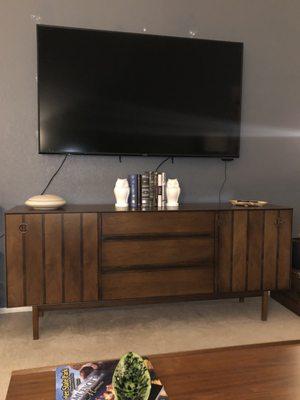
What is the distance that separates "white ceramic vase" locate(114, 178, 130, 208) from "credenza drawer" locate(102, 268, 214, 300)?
503mm

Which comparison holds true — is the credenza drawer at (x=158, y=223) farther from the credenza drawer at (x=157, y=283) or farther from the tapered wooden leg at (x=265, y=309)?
the tapered wooden leg at (x=265, y=309)

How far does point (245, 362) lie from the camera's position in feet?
3.78

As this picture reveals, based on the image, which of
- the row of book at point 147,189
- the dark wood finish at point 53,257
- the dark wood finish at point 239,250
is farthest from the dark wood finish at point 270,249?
the dark wood finish at point 53,257

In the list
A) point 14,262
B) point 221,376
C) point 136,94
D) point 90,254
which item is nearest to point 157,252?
point 90,254

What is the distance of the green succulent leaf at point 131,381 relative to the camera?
85cm

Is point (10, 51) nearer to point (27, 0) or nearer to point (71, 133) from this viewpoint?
point (27, 0)

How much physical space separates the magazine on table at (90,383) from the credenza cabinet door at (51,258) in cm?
111

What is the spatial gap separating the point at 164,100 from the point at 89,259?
1.27m

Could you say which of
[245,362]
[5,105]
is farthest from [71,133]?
[245,362]

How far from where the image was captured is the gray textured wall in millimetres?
2508

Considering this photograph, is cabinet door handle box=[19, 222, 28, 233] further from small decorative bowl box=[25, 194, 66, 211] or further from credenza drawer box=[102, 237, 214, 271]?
credenza drawer box=[102, 237, 214, 271]

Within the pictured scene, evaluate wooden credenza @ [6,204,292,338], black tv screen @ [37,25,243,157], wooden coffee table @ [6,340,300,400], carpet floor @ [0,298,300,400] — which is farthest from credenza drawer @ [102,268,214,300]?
wooden coffee table @ [6,340,300,400]

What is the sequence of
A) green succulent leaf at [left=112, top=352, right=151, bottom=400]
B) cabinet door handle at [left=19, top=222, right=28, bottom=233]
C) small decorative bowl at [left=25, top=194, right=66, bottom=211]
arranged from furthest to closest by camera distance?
small decorative bowl at [left=25, top=194, right=66, bottom=211], cabinet door handle at [left=19, top=222, right=28, bottom=233], green succulent leaf at [left=112, top=352, right=151, bottom=400]

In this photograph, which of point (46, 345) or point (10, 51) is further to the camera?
point (10, 51)
